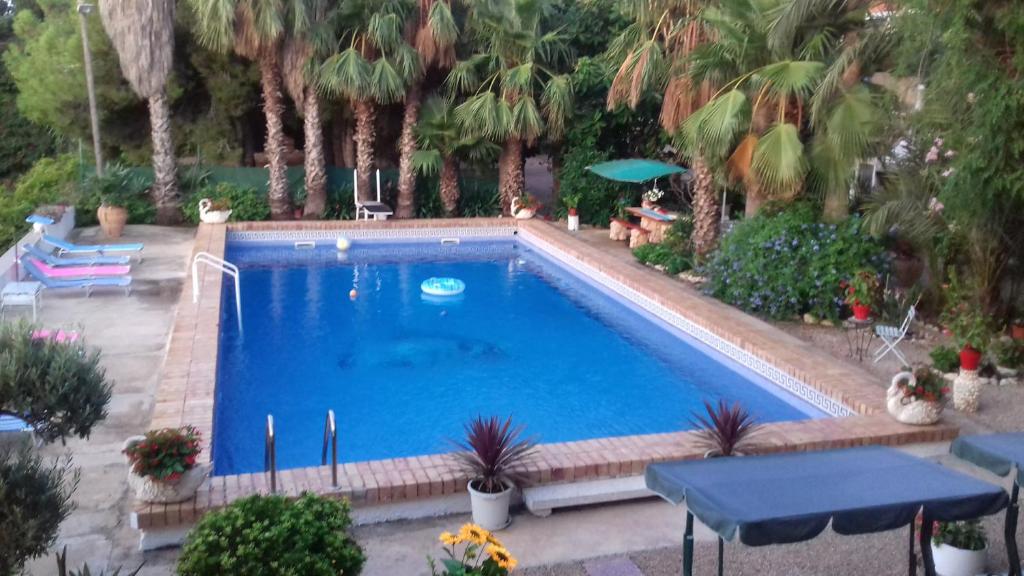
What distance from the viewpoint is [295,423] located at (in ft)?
30.4

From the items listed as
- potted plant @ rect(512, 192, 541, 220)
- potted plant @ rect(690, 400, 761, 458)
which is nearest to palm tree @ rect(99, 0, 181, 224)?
potted plant @ rect(512, 192, 541, 220)

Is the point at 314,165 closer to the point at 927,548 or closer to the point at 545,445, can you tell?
the point at 545,445

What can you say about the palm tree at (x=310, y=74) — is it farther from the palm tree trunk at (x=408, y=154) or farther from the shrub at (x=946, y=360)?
the shrub at (x=946, y=360)

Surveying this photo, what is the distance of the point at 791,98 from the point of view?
12062 mm

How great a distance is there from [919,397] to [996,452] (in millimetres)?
2978

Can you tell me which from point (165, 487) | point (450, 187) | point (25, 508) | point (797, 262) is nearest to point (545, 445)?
point (165, 487)

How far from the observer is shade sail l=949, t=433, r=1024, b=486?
4.71 meters

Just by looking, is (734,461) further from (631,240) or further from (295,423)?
(631,240)

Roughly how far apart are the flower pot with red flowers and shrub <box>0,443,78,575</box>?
144 centimetres

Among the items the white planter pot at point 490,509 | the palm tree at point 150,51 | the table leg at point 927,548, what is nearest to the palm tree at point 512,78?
the palm tree at point 150,51

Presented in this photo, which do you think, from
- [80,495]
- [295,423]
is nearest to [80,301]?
[295,423]

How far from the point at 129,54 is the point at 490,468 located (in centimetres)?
1558

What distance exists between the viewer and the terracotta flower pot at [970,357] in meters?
8.38

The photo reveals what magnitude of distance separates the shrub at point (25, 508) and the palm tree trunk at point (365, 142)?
16470 mm
